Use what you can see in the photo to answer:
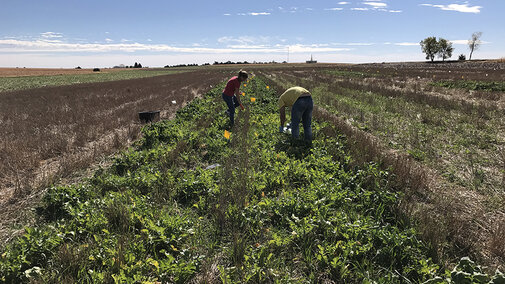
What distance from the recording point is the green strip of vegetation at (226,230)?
8.54 feet

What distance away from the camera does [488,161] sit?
17.8 ft

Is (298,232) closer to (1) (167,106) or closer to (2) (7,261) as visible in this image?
(2) (7,261)

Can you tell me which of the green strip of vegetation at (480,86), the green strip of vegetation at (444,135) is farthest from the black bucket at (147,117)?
the green strip of vegetation at (480,86)

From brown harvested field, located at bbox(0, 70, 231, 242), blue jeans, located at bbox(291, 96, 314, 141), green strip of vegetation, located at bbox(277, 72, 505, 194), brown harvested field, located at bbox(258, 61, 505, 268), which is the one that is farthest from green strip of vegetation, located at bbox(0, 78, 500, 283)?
green strip of vegetation, located at bbox(277, 72, 505, 194)

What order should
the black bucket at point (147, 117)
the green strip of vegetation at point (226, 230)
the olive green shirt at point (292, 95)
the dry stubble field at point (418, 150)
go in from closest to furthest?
the green strip of vegetation at point (226, 230), the dry stubble field at point (418, 150), the olive green shirt at point (292, 95), the black bucket at point (147, 117)

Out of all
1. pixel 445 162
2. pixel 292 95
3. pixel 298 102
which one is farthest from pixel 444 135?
pixel 292 95

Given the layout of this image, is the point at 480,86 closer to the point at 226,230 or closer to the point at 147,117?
the point at 147,117

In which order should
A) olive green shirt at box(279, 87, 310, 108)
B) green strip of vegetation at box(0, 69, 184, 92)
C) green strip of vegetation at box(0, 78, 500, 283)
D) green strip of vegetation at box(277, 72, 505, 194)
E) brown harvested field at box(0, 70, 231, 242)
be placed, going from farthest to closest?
green strip of vegetation at box(0, 69, 184, 92) → olive green shirt at box(279, 87, 310, 108) → green strip of vegetation at box(277, 72, 505, 194) → brown harvested field at box(0, 70, 231, 242) → green strip of vegetation at box(0, 78, 500, 283)

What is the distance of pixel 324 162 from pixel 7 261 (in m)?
4.64

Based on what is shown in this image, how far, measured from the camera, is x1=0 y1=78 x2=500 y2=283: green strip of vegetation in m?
2.60

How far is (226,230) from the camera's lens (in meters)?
3.36

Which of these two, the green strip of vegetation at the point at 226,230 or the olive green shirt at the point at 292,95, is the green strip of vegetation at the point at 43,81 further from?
the olive green shirt at the point at 292,95

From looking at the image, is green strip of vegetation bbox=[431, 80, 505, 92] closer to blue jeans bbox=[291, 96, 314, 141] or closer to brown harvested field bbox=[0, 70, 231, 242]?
blue jeans bbox=[291, 96, 314, 141]

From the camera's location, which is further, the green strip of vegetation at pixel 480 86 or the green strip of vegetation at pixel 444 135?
the green strip of vegetation at pixel 480 86
